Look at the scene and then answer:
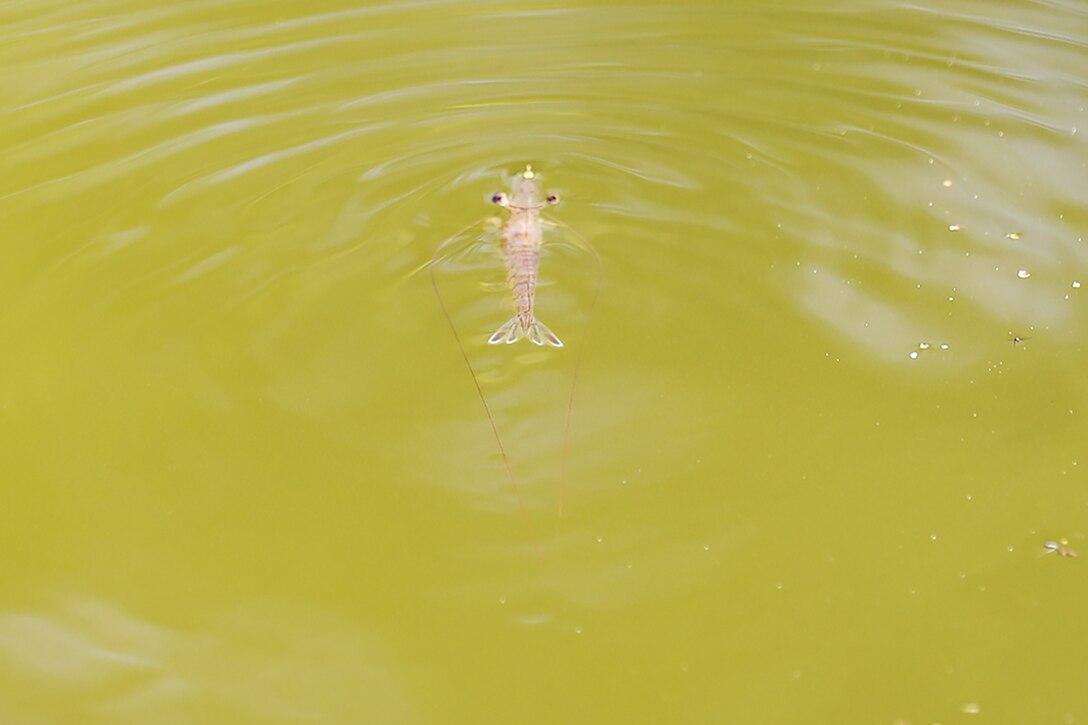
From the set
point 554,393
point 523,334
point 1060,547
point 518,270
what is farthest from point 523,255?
point 1060,547

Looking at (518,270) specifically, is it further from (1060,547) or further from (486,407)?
(1060,547)

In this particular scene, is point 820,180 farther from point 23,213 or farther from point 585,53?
point 23,213

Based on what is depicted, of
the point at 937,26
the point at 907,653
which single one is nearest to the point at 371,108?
the point at 937,26

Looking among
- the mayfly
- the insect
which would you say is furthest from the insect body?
the insect

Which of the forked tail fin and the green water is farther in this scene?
the forked tail fin

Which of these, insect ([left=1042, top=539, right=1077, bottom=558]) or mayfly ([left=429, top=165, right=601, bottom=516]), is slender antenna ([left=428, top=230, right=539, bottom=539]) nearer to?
mayfly ([left=429, top=165, right=601, bottom=516])

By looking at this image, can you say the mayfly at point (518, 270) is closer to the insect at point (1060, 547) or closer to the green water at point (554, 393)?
the green water at point (554, 393)
